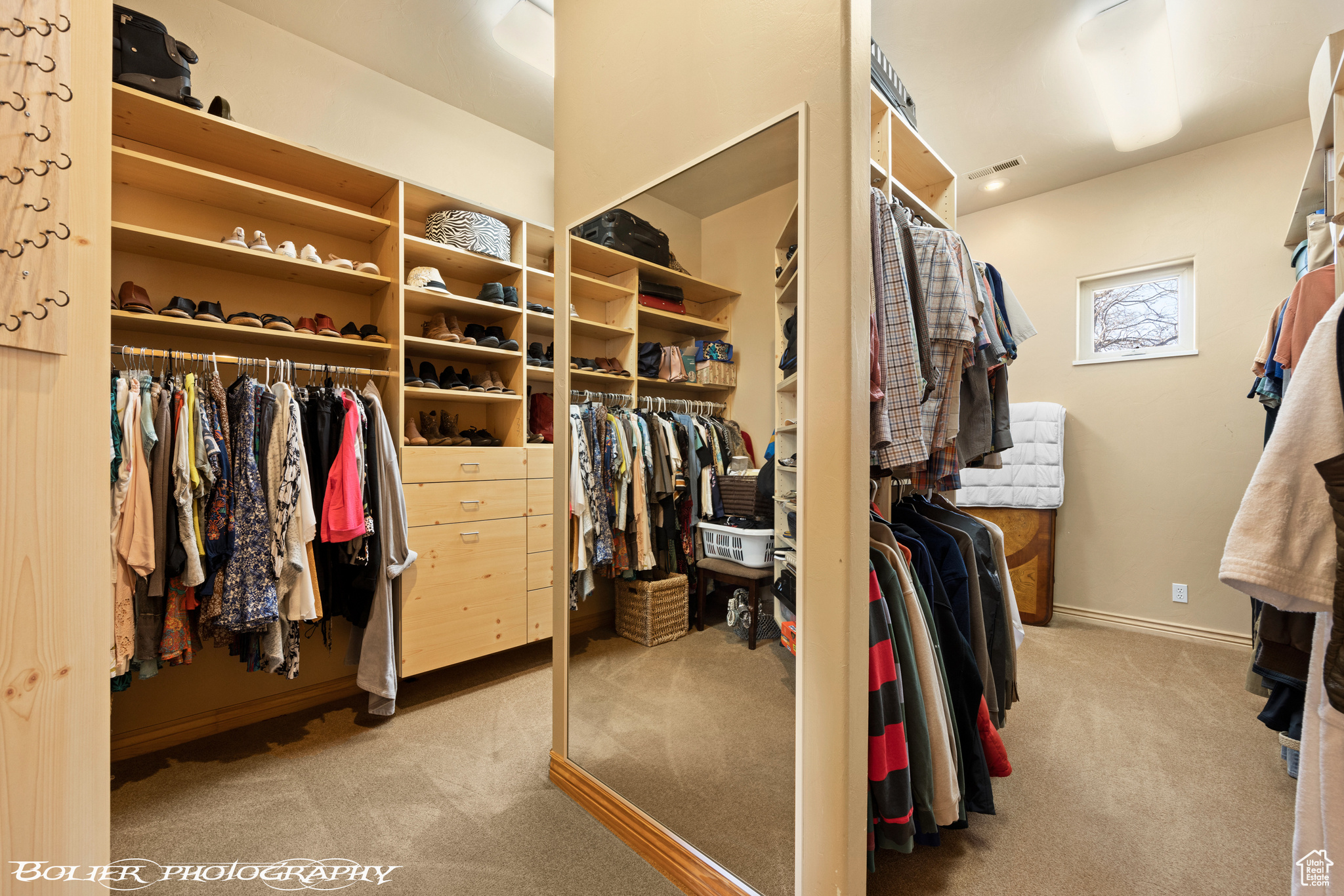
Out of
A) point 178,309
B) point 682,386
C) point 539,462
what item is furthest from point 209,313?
point 682,386

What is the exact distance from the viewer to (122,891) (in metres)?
1.39

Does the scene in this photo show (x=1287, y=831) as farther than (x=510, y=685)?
No

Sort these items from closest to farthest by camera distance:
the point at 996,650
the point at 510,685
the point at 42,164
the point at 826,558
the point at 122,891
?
the point at 42,164
the point at 826,558
the point at 122,891
the point at 996,650
the point at 510,685

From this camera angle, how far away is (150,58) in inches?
72.1

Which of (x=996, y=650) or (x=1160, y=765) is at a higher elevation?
(x=996, y=650)

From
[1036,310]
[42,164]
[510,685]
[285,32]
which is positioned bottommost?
[510,685]

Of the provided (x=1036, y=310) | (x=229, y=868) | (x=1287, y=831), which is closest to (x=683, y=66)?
(x=229, y=868)

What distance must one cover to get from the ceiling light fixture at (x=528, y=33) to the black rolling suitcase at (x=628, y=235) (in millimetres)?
1051

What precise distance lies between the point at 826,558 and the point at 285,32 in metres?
3.08

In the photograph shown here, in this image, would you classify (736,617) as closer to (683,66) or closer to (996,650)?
(996,650)

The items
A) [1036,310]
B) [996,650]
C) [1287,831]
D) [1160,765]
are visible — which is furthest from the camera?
[1036,310]

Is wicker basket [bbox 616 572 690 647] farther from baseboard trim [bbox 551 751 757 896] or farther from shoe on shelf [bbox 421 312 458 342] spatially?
shoe on shelf [bbox 421 312 458 342]

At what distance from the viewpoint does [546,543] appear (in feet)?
9.17

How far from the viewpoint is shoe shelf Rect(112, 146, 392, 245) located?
6.23 feet
